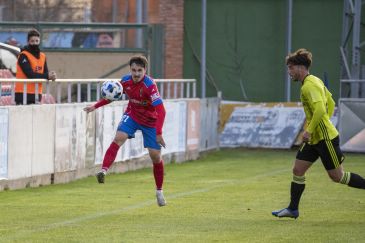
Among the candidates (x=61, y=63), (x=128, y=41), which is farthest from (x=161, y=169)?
(x=128, y=41)

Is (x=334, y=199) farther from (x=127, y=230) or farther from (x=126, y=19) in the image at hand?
(x=126, y=19)

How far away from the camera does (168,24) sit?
34.7m

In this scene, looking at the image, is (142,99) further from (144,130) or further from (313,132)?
(313,132)

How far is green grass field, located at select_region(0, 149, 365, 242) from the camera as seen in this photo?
11.6 metres

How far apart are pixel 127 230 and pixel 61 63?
56.0 ft

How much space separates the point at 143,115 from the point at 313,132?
2.52 m

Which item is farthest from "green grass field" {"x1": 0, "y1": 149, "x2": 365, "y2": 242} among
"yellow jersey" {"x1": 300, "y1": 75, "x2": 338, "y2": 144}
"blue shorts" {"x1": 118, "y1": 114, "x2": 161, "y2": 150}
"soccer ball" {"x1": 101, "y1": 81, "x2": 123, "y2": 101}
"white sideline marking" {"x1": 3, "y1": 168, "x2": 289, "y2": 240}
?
"soccer ball" {"x1": 101, "y1": 81, "x2": 123, "y2": 101}

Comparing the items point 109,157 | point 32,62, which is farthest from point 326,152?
point 32,62

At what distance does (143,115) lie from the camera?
14570 mm

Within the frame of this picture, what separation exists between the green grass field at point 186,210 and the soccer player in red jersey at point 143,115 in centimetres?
53

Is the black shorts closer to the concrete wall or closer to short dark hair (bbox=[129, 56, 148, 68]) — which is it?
short dark hair (bbox=[129, 56, 148, 68])

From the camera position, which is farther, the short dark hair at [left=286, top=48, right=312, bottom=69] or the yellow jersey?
the short dark hair at [left=286, top=48, right=312, bottom=69]

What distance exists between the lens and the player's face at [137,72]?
46.7ft

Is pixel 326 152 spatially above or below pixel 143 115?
below
